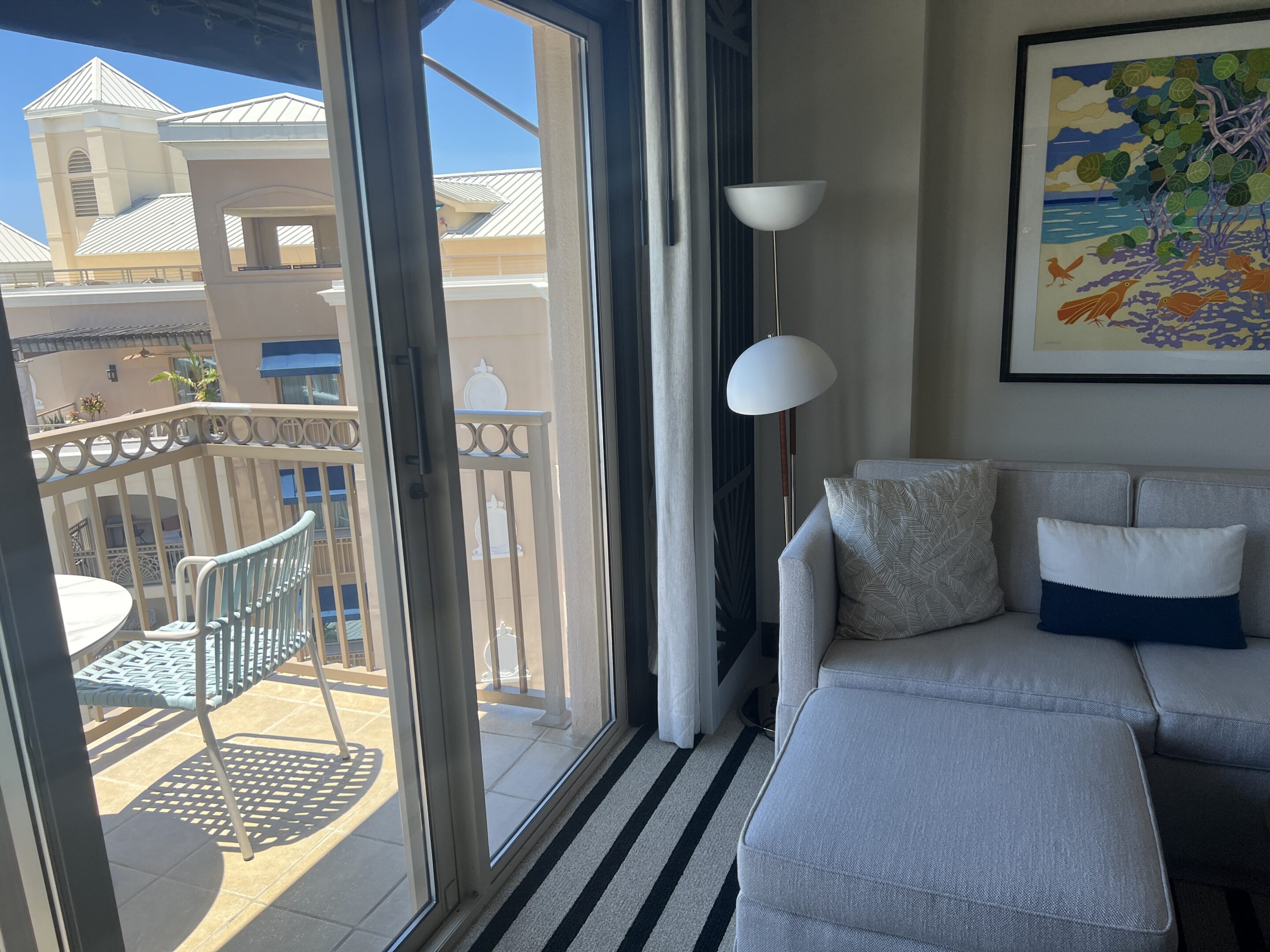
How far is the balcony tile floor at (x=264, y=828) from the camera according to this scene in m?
1.28

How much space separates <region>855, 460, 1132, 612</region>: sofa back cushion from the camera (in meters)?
2.54

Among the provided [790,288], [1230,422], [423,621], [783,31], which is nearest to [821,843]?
[423,621]

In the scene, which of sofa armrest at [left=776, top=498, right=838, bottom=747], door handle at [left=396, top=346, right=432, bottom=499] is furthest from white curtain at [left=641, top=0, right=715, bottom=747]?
door handle at [left=396, top=346, right=432, bottom=499]

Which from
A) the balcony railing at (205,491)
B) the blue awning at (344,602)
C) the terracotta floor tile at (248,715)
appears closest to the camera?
the balcony railing at (205,491)

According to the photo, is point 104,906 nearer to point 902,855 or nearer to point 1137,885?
point 902,855

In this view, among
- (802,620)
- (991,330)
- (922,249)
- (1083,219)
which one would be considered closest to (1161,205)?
(1083,219)

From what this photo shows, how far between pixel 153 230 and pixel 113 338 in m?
0.17

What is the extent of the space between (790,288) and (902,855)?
2013mm

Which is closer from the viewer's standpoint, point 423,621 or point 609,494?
point 423,621

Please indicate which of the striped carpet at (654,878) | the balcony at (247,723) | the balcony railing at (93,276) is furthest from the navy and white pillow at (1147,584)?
the balcony railing at (93,276)

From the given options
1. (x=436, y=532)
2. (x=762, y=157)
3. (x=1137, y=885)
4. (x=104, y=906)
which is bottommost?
(x=1137, y=885)

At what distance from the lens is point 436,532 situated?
1.88 metres

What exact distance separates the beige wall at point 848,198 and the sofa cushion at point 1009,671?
0.89 m

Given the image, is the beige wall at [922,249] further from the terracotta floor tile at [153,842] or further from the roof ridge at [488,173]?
the terracotta floor tile at [153,842]
